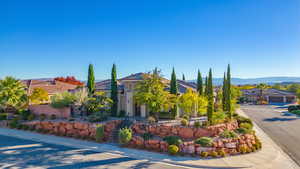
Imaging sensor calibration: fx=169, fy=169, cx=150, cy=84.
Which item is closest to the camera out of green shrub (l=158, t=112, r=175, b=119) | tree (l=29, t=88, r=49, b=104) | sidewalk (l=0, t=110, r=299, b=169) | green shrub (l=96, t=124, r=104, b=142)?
sidewalk (l=0, t=110, r=299, b=169)

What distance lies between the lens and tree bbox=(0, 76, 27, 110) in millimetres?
22547

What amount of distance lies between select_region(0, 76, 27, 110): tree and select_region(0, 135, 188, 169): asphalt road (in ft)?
31.2

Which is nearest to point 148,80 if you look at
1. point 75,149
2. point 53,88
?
point 75,149

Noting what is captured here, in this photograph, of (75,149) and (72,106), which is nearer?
(75,149)

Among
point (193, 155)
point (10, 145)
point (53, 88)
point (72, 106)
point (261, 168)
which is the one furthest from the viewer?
point (53, 88)

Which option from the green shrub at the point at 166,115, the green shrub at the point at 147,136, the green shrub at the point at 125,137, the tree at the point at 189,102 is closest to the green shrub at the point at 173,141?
the green shrub at the point at 147,136

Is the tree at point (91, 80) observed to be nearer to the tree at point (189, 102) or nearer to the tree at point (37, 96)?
the tree at point (37, 96)

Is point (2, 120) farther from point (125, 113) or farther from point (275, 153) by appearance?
point (275, 153)

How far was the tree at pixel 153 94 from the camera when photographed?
1811 cm

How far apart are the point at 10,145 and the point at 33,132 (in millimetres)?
4266

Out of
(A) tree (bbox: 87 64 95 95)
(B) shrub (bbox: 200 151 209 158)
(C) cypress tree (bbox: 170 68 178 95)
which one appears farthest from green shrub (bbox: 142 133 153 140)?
(A) tree (bbox: 87 64 95 95)

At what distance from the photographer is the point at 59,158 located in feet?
41.7

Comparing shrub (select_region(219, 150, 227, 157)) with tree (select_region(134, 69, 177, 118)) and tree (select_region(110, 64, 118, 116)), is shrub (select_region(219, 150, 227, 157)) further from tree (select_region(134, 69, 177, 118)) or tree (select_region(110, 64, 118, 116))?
tree (select_region(110, 64, 118, 116))

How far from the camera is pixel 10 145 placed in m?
15.6
